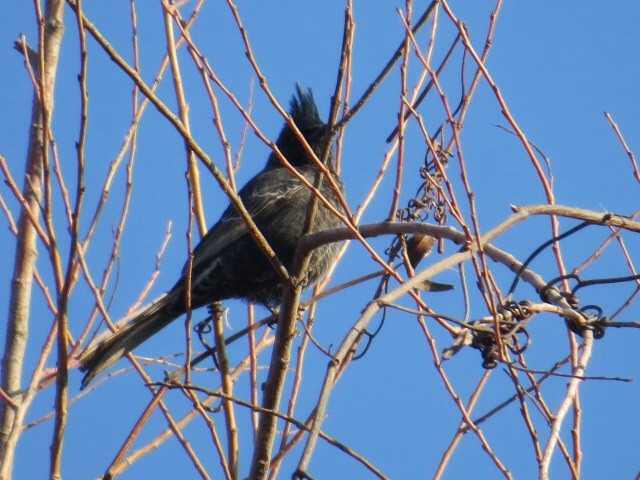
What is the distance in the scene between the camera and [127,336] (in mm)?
4863

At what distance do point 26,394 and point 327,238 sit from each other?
1.21 meters

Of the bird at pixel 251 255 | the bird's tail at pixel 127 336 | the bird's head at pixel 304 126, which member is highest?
the bird's head at pixel 304 126

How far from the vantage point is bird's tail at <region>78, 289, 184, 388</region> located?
4418mm

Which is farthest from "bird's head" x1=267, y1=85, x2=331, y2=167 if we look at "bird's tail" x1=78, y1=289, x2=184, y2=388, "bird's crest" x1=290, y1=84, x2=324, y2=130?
"bird's tail" x1=78, y1=289, x2=184, y2=388

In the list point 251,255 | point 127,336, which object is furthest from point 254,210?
point 127,336

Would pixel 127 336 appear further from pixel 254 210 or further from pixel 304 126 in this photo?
pixel 304 126

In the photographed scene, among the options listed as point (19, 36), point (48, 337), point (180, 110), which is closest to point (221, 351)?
point (48, 337)

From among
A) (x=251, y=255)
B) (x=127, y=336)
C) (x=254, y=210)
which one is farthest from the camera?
(x=254, y=210)

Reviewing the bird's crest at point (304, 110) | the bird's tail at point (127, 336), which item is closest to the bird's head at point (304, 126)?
the bird's crest at point (304, 110)

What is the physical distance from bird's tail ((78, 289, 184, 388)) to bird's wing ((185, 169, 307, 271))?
437 mm

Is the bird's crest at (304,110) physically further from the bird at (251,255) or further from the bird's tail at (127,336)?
the bird's tail at (127,336)

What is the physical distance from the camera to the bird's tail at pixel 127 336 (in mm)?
4418

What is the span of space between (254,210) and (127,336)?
1.36 meters

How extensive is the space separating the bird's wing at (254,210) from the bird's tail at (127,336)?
437 mm
